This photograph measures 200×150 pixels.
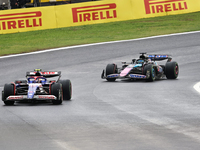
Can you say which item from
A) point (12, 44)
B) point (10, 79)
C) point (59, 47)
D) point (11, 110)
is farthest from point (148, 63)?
point (12, 44)

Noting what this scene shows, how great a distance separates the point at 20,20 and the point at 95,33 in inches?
196

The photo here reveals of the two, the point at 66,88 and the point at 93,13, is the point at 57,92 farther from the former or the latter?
the point at 93,13

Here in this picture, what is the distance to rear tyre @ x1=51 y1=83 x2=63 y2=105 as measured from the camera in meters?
12.4

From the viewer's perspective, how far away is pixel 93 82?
695 inches

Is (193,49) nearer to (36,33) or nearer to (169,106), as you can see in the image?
(36,33)

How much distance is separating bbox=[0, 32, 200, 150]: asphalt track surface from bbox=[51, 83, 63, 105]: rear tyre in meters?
0.26

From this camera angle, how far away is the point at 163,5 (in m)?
34.7

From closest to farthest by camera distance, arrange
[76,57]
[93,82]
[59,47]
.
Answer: [93,82] < [76,57] < [59,47]

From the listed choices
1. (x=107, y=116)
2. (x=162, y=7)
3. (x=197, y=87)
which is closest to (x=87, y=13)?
(x=162, y=7)

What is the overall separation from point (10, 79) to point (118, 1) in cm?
1557

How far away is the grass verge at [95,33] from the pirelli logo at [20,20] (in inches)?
21.1

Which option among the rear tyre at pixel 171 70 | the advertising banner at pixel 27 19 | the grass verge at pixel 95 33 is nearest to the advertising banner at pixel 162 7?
the grass verge at pixel 95 33

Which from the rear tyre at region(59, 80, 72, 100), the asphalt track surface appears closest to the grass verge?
the asphalt track surface

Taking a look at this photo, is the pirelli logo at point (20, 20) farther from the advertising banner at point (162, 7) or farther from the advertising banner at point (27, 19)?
the advertising banner at point (162, 7)
